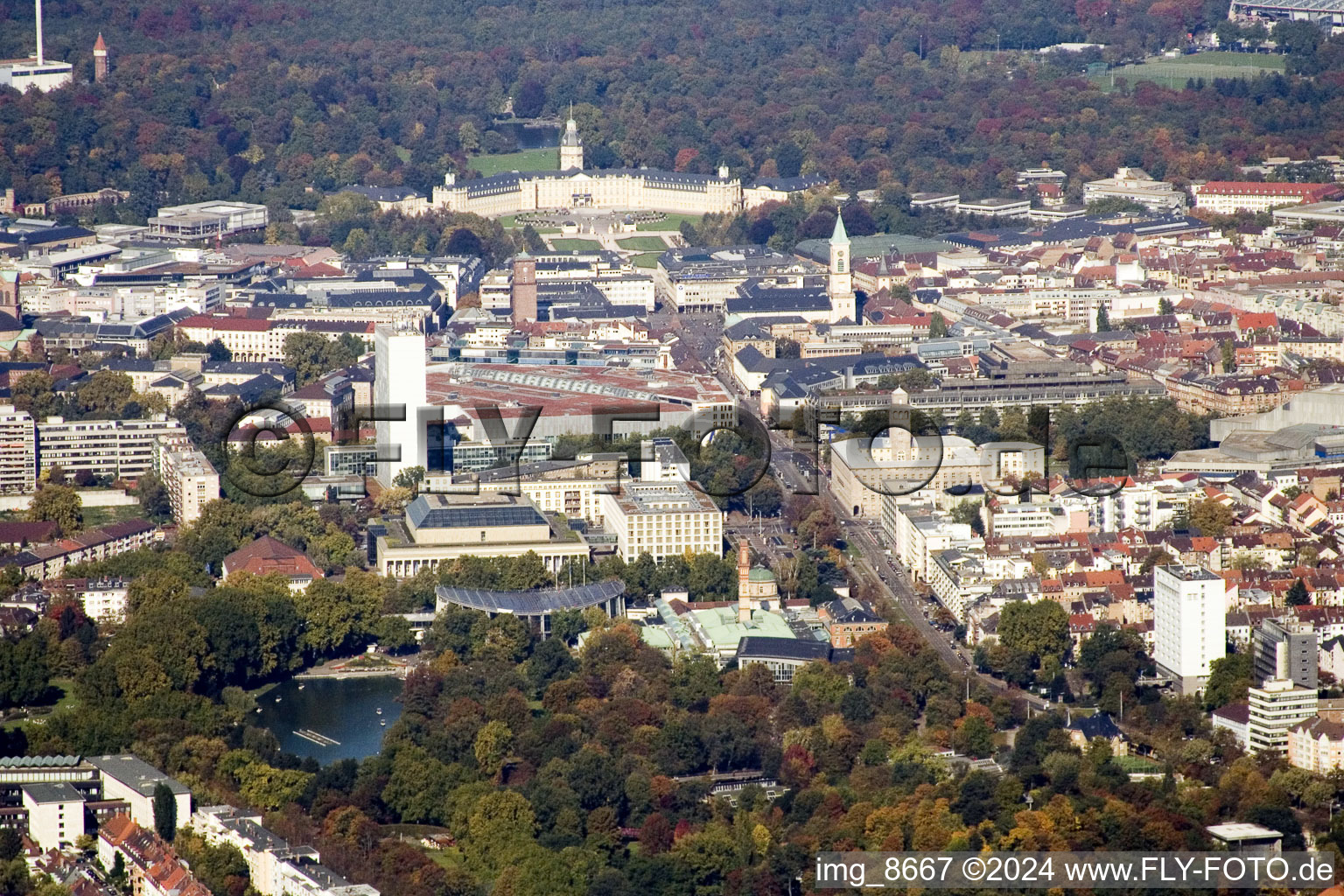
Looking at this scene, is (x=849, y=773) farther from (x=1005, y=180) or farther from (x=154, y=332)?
(x=1005, y=180)

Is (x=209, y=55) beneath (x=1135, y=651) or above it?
above

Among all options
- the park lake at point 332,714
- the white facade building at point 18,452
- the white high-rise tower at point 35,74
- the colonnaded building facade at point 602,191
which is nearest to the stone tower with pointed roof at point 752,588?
the park lake at point 332,714

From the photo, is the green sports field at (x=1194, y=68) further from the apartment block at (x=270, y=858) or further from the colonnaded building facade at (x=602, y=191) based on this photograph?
the apartment block at (x=270, y=858)

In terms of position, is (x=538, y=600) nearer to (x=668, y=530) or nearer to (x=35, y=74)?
(x=668, y=530)

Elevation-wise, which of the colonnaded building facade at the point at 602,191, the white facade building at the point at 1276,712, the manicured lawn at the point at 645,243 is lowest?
the white facade building at the point at 1276,712

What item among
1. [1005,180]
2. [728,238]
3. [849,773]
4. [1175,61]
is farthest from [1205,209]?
[849,773]

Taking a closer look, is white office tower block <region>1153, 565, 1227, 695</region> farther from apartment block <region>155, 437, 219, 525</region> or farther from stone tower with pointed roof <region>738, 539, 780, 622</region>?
apartment block <region>155, 437, 219, 525</region>

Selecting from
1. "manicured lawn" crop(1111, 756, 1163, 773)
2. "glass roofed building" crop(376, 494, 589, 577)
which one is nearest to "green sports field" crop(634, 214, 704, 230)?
"glass roofed building" crop(376, 494, 589, 577)
